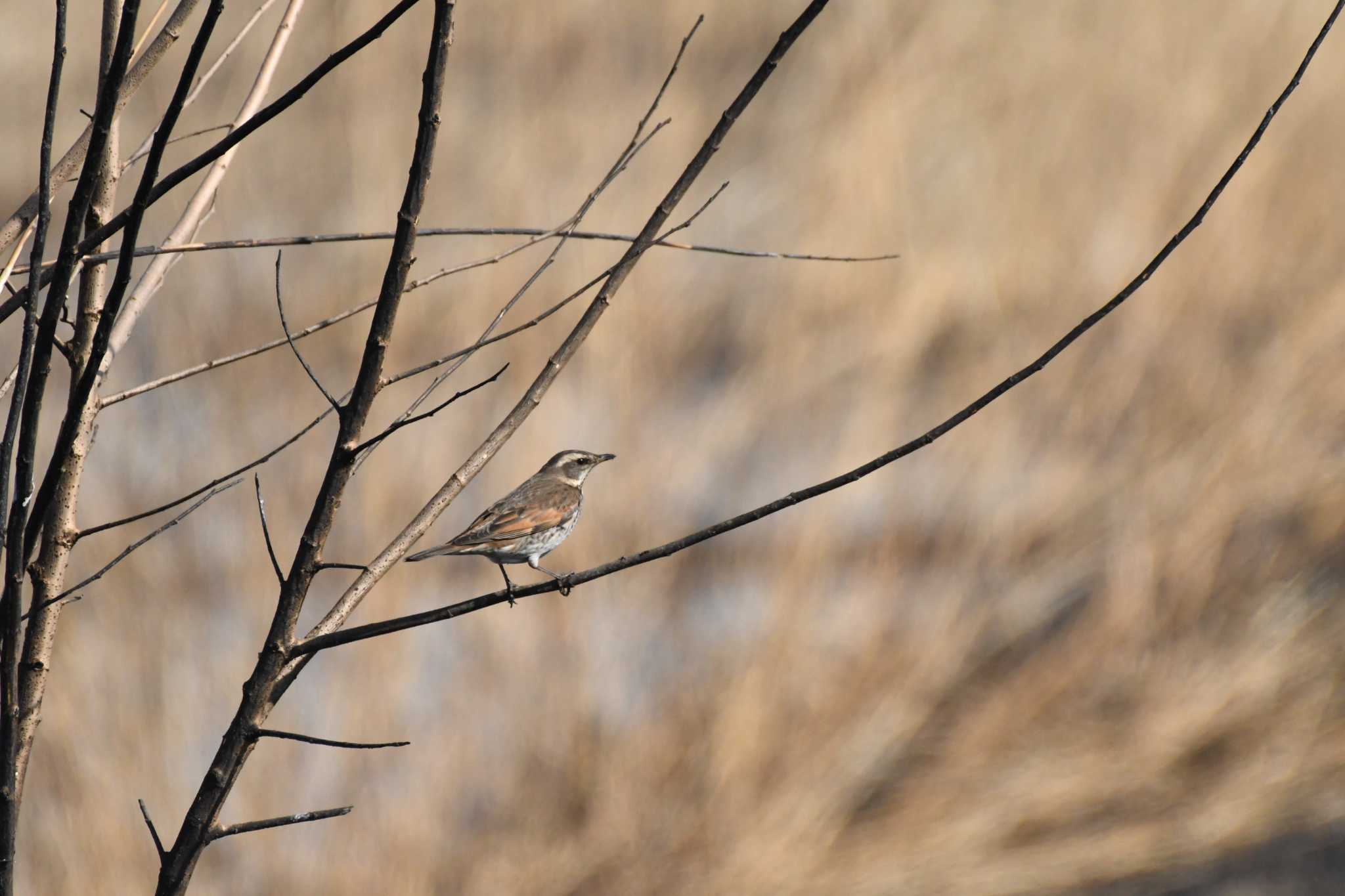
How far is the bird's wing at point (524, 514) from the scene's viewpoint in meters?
1.48

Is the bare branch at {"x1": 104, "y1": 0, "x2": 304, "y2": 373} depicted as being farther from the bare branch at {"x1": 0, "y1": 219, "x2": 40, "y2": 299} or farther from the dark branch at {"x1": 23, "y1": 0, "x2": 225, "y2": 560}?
the dark branch at {"x1": 23, "y1": 0, "x2": 225, "y2": 560}

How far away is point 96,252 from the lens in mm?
798

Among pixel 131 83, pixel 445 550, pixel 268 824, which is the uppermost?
pixel 445 550

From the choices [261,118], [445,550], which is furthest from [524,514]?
[261,118]

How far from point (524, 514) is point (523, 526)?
29 millimetres

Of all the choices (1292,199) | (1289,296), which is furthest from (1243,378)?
(1292,199)

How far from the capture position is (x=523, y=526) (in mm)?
1501

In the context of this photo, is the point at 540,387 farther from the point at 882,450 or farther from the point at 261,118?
the point at 882,450

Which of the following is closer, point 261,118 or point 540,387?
point 261,118

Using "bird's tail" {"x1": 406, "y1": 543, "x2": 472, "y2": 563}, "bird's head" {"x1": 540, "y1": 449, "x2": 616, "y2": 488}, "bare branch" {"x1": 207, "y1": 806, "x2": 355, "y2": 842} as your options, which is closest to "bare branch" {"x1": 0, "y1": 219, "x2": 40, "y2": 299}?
"bare branch" {"x1": 207, "y1": 806, "x2": 355, "y2": 842}

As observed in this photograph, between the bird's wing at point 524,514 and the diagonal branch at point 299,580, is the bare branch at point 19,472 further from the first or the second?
the bird's wing at point 524,514

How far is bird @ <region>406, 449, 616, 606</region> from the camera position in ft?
4.83

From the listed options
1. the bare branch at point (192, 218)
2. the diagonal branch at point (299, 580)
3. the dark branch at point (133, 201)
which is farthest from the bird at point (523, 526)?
the dark branch at point (133, 201)

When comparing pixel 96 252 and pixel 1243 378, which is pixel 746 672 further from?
pixel 96 252
